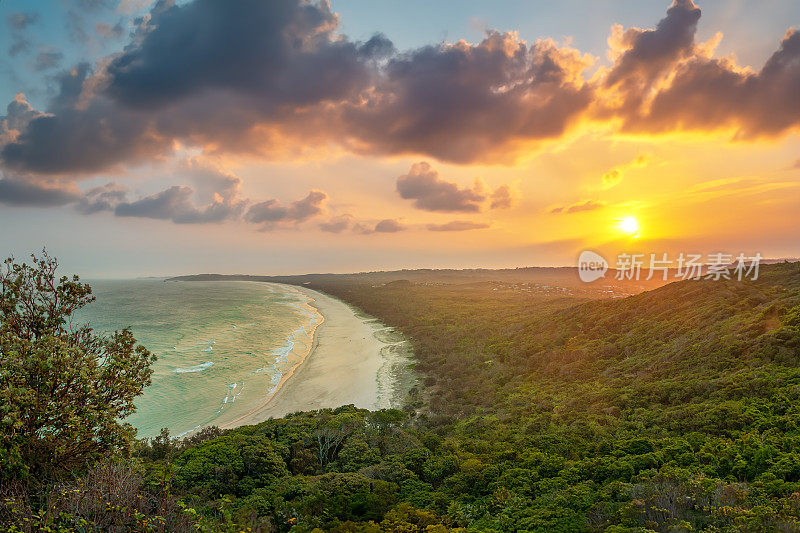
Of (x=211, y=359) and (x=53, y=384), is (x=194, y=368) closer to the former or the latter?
(x=211, y=359)

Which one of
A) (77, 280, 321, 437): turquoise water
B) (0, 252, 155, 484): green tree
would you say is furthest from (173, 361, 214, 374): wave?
(0, 252, 155, 484): green tree

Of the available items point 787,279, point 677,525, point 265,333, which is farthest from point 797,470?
point 265,333

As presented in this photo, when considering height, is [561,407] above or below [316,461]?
above

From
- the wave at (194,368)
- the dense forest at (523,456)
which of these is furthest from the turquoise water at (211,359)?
the dense forest at (523,456)

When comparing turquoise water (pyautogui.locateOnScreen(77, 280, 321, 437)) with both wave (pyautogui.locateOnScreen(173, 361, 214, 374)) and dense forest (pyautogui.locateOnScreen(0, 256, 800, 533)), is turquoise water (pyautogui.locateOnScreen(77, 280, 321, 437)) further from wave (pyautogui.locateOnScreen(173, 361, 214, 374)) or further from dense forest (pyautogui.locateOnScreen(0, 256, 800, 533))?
dense forest (pyautogui.locateOnScreen(0, 256, 800, 533))

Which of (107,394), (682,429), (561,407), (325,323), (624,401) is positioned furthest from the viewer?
(325,323)

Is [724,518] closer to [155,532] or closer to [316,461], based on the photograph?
[155,532]

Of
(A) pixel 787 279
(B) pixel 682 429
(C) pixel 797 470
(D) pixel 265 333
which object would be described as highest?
(A) pixel 787 279
